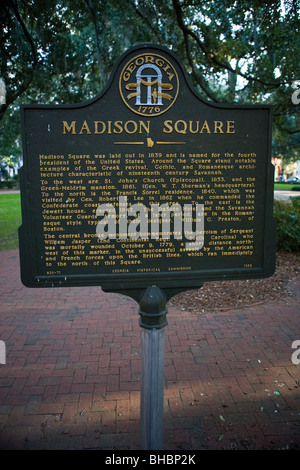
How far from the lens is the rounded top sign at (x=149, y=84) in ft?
7.64

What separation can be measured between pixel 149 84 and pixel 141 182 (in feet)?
2.17

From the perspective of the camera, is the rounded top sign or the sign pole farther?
the sign pole

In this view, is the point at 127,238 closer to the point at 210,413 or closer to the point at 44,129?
the point at 44,129

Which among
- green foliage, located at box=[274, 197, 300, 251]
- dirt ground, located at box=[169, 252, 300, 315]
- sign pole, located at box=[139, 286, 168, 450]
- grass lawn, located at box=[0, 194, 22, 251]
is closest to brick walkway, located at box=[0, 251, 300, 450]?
dirt ground, located at box=[169, 252, 300, 315]

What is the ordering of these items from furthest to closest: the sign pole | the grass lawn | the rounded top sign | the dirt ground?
the grass lawn
the dirt ground
the sign pole
the rounded top sign

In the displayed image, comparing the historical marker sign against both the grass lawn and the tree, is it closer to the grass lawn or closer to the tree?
the tree

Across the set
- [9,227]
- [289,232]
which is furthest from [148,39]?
[9,227]

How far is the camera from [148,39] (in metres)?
9.78

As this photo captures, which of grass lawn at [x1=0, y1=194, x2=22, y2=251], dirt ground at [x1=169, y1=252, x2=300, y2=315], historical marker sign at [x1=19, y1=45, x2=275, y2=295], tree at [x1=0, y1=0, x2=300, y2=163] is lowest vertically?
dirt ground at [x1=169, y1=252, x2=300, y2=315]

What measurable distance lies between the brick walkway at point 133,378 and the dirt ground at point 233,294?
0.31 m

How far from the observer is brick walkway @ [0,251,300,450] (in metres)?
2.95

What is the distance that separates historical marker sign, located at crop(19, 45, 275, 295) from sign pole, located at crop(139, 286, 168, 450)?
164mm

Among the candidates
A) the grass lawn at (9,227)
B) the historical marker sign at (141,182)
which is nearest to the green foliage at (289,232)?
the historical marker sign at (141,182)

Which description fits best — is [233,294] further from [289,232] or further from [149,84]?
[149,84]
